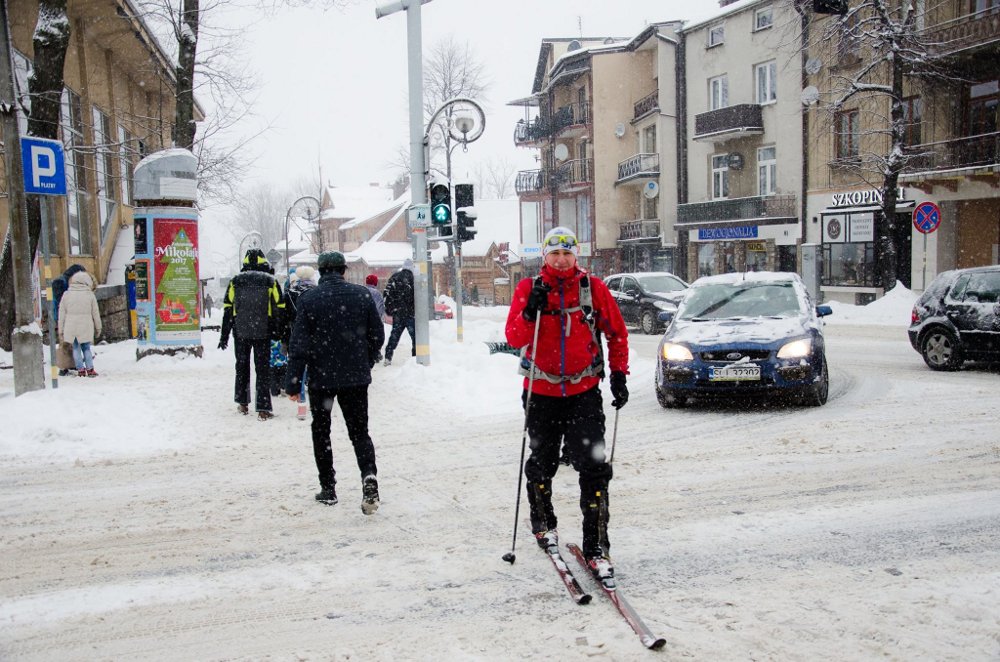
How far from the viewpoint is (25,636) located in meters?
3.98

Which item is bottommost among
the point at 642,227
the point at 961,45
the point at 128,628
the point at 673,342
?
the point at 128,628

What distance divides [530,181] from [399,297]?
4192 cm

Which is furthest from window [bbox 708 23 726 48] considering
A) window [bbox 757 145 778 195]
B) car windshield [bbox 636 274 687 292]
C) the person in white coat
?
the person in white coat

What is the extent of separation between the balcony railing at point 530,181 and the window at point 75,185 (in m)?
36.7

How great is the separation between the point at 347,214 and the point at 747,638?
3852 inches

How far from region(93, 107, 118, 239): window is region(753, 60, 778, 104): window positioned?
86.0 feet

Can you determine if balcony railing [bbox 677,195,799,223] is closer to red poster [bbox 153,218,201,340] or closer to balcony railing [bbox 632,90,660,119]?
balcony railing [bbox 632,90,660,119]

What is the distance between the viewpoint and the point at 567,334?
4.73 metres

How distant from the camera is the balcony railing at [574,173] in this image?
49750 millimetres

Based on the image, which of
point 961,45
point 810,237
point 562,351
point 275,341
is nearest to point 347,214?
point 810,237

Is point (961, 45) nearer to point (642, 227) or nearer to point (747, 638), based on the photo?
point (642, 227)

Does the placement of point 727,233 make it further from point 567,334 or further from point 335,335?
point 567,334

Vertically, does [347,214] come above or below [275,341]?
above

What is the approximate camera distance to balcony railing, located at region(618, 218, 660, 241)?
144 ft
